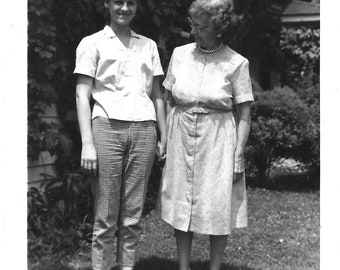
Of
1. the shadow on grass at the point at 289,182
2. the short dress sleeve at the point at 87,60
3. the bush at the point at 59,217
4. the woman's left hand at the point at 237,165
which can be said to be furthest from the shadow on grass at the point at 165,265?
the shadow on grass at the point at 289,182

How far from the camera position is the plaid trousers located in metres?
3.29

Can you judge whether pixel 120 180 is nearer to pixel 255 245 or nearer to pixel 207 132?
pixel 207 132

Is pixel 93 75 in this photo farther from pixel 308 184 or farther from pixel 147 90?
pixel 308 184

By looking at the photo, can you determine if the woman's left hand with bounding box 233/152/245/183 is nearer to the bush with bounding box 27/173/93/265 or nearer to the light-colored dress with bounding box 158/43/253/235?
the light-colored dress with bounding box 158/43/253/235

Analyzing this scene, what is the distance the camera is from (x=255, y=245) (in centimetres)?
504

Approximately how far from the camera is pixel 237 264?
4.39m

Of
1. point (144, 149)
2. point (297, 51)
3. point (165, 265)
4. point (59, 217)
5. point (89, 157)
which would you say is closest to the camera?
point (89, 157)

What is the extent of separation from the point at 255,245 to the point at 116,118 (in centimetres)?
228

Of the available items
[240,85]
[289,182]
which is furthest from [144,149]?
[289,182]

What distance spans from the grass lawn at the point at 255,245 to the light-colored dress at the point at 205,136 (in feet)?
2.82

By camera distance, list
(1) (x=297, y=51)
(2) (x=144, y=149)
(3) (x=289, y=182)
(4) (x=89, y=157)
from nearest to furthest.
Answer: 1. (4) (x=89, y=157)
2. (2) (x=144, y=149)
3. (3) (x=289, y=182)
4. (1) (x=297, y=51)
